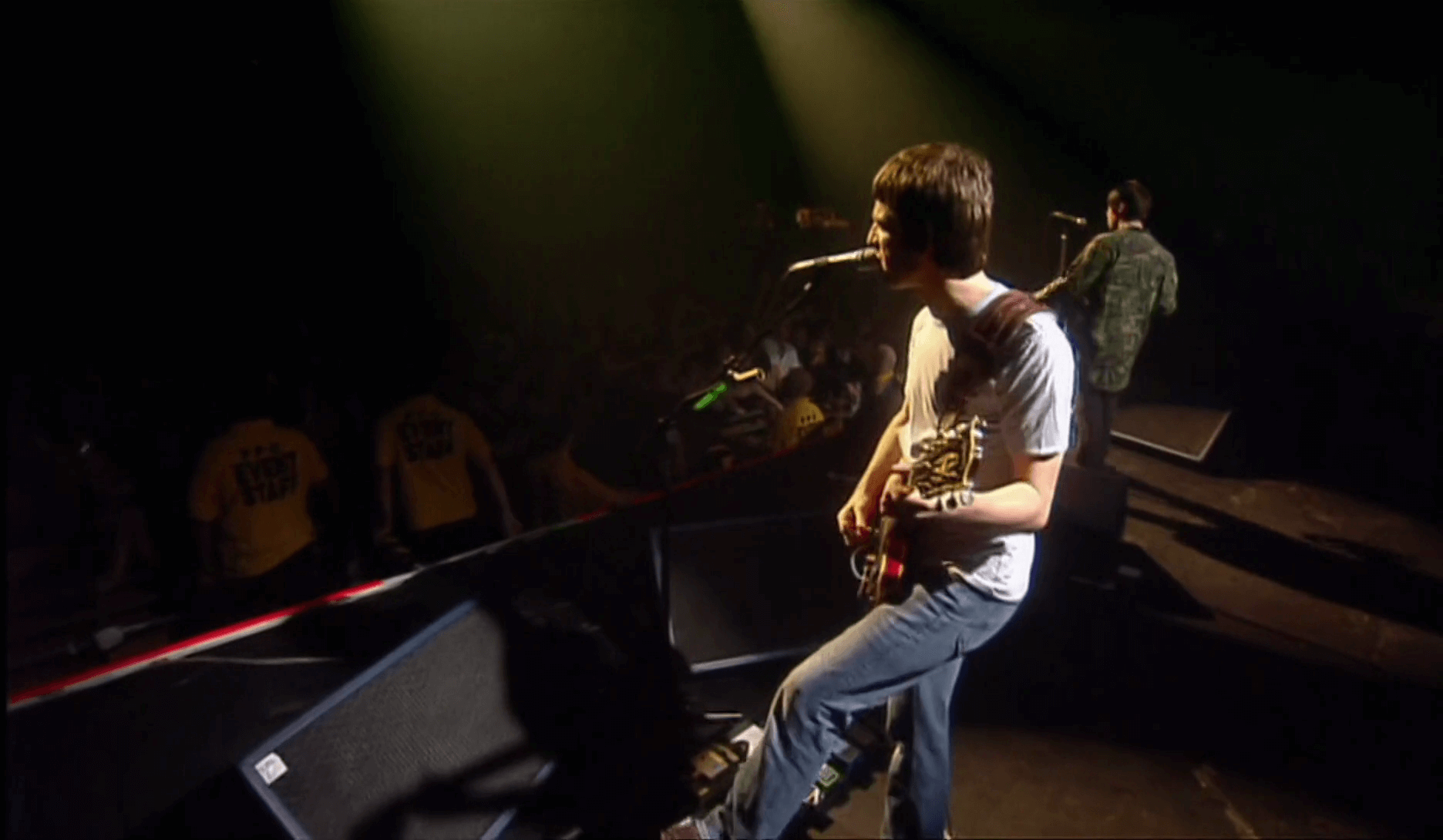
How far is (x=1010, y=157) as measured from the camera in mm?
8172

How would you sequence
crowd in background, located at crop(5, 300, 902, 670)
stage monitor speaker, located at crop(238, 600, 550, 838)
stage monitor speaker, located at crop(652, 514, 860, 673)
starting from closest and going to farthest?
stage monitor speaker, located at crop(238, 600, 550, 838) → stage monitor speaker, located at crop(652, 514, 860, 673) → crowd in background, located at crop(5, 300, 902, 670)

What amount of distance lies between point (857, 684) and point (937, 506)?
47cm

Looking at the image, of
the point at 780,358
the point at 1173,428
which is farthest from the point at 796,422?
the point at 1173,428

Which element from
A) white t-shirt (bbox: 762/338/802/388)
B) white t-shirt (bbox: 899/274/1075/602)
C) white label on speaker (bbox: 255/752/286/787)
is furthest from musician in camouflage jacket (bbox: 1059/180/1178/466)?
white label on speaker (bbox: 255/752/286/787)

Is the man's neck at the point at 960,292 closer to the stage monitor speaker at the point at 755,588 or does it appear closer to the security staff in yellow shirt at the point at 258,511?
the stage monitor speaker at the point at 755,588

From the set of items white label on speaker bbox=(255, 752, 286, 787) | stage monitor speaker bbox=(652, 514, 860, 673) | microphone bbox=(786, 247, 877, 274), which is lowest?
stage monitor speaker bbox=(652, 514, 860, 673)

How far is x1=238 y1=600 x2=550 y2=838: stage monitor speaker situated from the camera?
6.50 ft

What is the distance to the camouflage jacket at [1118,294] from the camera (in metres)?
4.51

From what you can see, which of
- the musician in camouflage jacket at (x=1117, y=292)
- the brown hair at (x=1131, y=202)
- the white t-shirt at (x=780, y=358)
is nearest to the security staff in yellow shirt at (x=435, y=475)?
the white t-shirt at (x=780, y=358)

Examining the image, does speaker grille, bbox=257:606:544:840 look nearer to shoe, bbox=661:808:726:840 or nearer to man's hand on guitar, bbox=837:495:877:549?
shoe, bbox=661:808:726:840

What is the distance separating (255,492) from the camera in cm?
340

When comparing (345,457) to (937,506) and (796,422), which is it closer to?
(796,422)

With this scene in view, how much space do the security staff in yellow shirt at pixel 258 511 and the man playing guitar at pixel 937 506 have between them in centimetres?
226

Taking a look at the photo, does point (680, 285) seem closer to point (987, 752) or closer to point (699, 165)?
point (699, 165)
